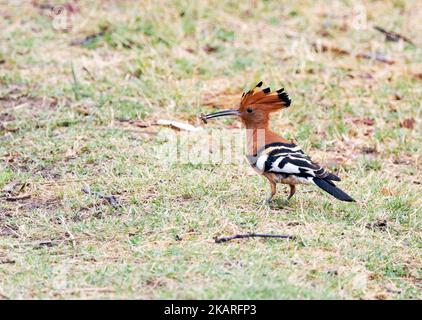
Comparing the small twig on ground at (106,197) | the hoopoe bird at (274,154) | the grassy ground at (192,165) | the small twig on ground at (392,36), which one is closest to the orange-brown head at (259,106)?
the hoopoe bird at (274,154)

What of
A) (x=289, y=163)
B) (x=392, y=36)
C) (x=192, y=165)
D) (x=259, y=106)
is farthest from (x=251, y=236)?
(x=392, y=36)

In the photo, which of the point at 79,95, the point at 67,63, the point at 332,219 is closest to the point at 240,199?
the point at 332,219

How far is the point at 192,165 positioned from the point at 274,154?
43.2 inches

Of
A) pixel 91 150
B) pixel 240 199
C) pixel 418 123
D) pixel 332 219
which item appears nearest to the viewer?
pixel 332 219

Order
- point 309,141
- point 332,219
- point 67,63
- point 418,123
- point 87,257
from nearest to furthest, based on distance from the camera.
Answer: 1. point 87,257
2. point 332,219
3. point 309,141
4. point 418,123
5. point 67,63

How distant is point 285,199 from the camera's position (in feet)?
18.5

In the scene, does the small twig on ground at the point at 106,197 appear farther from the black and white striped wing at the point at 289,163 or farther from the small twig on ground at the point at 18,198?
the black and white striped wing at the point at 289,163

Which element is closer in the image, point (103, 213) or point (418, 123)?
point (103, 213)

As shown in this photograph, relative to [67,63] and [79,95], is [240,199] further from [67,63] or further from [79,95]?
[67,63]

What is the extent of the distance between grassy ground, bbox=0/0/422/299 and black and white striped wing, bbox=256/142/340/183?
264mm

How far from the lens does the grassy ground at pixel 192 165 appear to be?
4387 millimetres

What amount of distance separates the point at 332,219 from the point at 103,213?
1464mm

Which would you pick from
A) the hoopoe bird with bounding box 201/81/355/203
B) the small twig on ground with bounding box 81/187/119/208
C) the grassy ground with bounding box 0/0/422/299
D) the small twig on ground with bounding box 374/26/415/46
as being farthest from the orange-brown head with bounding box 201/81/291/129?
the small twig on ground with bounding box 374/26/415/46

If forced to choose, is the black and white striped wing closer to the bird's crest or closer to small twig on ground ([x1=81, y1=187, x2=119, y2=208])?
the bird's crest
